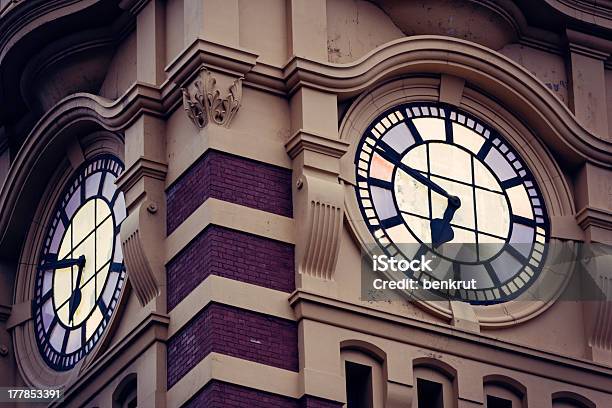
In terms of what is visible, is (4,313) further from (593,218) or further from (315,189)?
(593,218)

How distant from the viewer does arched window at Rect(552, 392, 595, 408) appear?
99.9 ft

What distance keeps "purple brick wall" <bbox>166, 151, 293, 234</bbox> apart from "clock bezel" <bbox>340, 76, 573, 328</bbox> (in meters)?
0.85

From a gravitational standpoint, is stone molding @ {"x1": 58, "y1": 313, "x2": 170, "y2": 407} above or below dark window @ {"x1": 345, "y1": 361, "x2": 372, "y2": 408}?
above

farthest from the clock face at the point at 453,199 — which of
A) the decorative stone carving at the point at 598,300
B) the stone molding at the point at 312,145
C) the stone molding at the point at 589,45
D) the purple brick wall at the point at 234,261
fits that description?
the stone molding at the point at 589,45

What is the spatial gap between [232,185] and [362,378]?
8.24 ft

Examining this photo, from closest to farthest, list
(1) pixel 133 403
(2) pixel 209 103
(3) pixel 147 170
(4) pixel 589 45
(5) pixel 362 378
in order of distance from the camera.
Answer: (5) pixel 362 378
(2) pixel 209 103
(1) pixel 133 403
(3) pixel 147 170
(4) pixel 589 45

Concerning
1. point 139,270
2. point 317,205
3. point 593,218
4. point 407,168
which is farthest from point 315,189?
point 593,218

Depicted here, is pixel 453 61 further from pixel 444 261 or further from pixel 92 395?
pixel 92 395

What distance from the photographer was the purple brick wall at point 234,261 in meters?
29.0

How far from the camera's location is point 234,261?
29125 mm

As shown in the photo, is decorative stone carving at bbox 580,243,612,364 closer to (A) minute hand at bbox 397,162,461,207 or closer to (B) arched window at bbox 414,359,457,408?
(A) minute hand at bbox 397,162,461,207

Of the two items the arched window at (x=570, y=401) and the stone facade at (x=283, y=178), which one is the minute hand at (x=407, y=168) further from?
the arched window at (x=570, y=401)

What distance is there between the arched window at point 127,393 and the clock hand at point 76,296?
235 centimetres

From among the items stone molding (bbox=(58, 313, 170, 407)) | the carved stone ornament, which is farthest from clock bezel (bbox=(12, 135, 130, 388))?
the carved stone ornament
